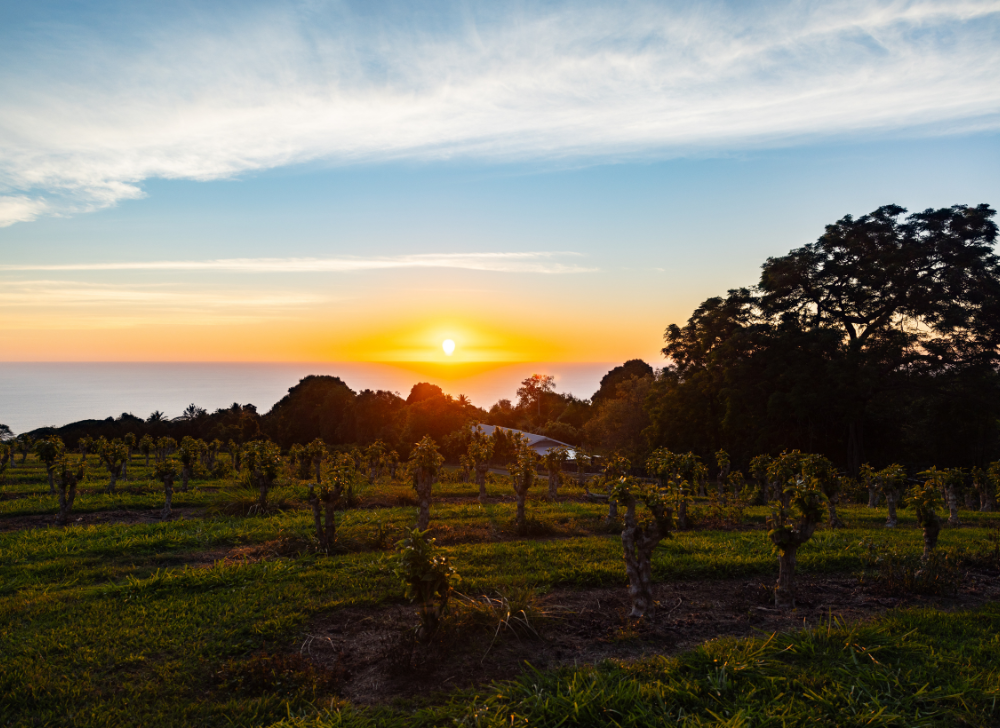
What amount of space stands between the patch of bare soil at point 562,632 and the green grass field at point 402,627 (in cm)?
36

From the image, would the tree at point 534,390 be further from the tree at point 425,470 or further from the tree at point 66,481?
the tree at point 425,470

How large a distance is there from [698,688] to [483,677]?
2534mm

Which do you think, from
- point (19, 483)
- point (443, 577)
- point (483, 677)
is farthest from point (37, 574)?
point (19, 483)

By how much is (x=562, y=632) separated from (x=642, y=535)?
202 cm

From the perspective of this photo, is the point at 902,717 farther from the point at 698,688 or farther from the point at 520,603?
the point at 520,603

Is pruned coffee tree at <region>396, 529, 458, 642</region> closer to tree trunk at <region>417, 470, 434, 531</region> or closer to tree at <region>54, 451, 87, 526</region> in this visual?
tree trunk at <region>417, 470, 434, 531</region>

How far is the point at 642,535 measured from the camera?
9070 mm

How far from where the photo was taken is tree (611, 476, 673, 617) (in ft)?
28.4

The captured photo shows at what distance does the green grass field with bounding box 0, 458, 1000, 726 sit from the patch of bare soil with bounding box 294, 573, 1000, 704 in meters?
0.36

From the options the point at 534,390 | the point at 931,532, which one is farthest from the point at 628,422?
the point at 534,390

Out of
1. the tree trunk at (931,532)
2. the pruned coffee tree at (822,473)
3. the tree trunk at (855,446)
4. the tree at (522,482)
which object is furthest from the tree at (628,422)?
the tree trunk at (931,532)

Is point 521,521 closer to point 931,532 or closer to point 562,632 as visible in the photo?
point 562,632

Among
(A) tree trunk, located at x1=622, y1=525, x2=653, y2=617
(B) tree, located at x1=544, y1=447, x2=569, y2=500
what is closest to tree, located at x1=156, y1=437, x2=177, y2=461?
(B) tree, located at x1=544, y1=447, x2=569, y2=500

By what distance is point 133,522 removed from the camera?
53.9 ft
